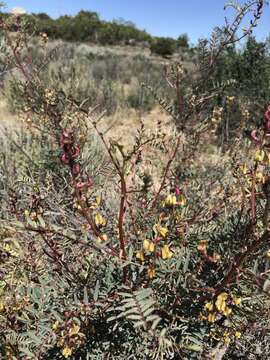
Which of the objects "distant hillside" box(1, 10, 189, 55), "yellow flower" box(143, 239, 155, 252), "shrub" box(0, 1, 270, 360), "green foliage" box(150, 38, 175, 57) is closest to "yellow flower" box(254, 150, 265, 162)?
"shrub" box(0, 1, 270, 360)

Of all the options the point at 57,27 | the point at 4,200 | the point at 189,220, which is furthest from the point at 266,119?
the point at 57,27

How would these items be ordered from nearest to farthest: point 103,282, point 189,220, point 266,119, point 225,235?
1. point 266,119
2. point 103,282
3. point 225,235
4. point 189,220

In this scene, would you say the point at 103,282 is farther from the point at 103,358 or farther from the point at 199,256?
the point at 199,256

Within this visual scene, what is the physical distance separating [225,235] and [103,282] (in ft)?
1.48

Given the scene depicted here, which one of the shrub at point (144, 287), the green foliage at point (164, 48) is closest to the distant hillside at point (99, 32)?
the green foliage at point (164, 48)

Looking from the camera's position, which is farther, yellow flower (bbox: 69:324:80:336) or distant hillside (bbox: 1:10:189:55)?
distant hillside (bbox: 1:10:189:55)

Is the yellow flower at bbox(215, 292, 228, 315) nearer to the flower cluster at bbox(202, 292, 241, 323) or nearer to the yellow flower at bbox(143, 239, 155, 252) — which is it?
the flower cluster at bbox(202, 292, 241, 323)

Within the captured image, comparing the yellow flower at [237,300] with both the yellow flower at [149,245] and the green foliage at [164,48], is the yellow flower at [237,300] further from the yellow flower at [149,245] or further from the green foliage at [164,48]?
the green foliage at [164,48]

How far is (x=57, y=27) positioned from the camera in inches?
933

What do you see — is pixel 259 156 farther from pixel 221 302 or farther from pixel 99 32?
pixel 99 32

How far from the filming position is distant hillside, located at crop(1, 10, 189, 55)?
23.1 metres

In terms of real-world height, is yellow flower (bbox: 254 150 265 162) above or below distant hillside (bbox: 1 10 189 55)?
below

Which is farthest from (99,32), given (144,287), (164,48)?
(144,287)

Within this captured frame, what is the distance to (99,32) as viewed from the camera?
1008 inches
